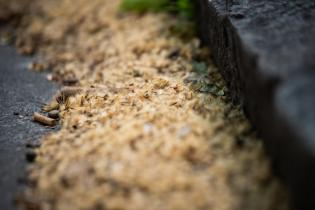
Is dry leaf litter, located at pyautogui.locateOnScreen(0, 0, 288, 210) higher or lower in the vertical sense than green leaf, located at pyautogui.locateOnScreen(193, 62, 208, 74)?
lower

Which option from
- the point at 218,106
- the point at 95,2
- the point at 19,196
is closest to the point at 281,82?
the point at 218,106

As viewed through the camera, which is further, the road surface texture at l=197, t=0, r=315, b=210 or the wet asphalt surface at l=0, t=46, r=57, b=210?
the wet asphalt surface at l=0, t=46, r=57, b=210

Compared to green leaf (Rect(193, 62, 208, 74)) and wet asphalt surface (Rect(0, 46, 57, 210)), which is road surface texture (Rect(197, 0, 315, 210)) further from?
wet asphalt surface (Rect(0, 46, 57, 210))

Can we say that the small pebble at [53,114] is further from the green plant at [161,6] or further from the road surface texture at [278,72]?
the green plant at [161,6]

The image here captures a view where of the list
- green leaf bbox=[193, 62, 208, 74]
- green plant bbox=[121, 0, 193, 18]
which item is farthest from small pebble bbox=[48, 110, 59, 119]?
green plant bbox=[121, 0, 193, 18]

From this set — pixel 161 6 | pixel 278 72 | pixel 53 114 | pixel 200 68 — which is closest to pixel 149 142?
pixel 278 72

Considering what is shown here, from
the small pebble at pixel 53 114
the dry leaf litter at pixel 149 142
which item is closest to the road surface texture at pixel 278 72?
the dry leaf litter at pixel 149 142

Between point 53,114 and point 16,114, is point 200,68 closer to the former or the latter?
point 53,114
